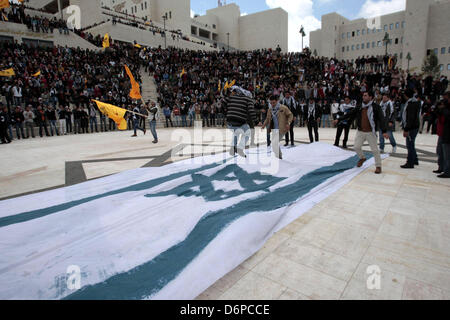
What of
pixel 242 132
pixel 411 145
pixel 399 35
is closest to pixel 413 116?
pixel 411 145

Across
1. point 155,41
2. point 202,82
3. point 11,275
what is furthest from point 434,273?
point 155,41

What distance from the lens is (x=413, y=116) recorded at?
5.76 m

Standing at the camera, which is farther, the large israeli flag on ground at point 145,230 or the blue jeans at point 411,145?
the blue jeans at point 411,145

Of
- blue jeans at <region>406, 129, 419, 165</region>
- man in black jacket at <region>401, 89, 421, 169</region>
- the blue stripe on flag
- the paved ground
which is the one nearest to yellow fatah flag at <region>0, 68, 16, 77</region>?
the paved ground

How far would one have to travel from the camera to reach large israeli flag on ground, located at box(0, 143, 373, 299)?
215 cm

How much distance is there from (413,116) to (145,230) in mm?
5994

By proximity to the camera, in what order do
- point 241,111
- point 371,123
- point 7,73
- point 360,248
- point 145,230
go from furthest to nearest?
point 7,73 < point 241,111 < point 371,123 < point 145,230 < point 360,248

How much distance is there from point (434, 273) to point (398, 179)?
10.6 feet

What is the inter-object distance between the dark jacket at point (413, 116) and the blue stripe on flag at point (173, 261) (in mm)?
3502

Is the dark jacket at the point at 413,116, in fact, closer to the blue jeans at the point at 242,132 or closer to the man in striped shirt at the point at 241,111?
the man in striped shirt at the point at 241,111

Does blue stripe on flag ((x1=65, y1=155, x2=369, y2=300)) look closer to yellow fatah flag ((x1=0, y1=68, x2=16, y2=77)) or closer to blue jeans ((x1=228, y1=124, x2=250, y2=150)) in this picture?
blue jeans ((x1=228, y1=124, x2=250, y2=150))

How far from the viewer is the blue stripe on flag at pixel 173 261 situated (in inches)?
79.9

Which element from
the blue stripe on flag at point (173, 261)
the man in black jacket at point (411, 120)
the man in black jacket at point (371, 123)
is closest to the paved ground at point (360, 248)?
the blue stripe on flag at point (173, 261)

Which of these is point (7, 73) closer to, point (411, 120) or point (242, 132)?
point (242, 132)
